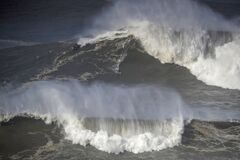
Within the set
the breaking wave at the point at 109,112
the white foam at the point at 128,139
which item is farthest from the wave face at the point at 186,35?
the white foam at the point at 128,139

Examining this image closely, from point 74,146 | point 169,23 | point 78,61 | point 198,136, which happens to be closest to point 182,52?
point 169,23

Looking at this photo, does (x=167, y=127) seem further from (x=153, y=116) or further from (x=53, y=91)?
(x=53, y=91)

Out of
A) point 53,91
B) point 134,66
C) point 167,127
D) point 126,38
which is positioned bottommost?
point 167,127

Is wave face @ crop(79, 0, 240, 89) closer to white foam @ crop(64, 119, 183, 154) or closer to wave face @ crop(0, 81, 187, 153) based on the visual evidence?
wave face @ crop(0, 81, 187, 153)

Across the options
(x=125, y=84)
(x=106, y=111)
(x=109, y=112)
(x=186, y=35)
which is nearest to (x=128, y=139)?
(x=109, y=112)

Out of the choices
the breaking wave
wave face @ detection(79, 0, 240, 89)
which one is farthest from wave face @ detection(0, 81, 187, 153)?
wave face @ detection(79, 0, 240, 89)

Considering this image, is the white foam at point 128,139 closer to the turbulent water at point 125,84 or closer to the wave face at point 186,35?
the turbulent water at point 125,84
